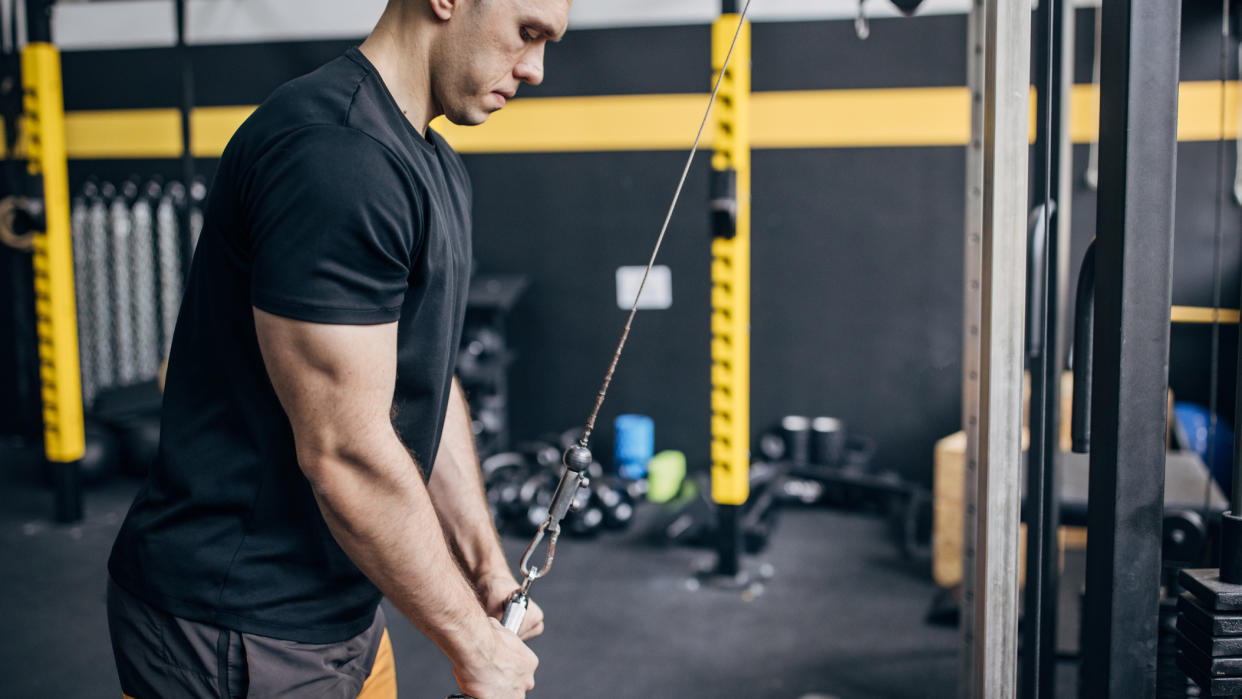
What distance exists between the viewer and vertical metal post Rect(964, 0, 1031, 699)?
1.22m

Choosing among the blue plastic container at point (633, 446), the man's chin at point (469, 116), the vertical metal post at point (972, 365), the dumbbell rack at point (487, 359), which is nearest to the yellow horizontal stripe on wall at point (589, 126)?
the dumbbell rack at point (487, 359)

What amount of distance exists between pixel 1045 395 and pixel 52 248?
154 inches

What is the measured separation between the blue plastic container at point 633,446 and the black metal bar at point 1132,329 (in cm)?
355

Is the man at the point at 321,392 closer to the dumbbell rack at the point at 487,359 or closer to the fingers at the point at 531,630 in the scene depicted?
the fingers at the point at 531,630

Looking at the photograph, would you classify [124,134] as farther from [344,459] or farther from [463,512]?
[344,459]

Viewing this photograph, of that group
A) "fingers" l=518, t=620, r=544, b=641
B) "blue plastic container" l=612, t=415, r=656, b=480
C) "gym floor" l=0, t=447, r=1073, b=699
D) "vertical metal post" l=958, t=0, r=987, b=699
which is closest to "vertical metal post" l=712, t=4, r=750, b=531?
"gym floor" l=0, t=447, r=1073, b=699

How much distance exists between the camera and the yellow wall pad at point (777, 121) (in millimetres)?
4299

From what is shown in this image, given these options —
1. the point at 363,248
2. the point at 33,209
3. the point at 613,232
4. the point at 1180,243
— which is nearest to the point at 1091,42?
the point at 1180,243

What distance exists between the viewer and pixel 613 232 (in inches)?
192

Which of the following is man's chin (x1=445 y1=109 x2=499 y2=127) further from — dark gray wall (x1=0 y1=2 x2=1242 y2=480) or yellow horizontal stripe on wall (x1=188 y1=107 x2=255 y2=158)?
yellow horizontal stripe on wall (x1=188 y1=107 x2=255 y2=158)

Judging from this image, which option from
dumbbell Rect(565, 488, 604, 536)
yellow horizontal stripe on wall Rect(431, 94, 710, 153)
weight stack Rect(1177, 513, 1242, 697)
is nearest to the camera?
weight stack Rect(1177, 513, 1242, 697)

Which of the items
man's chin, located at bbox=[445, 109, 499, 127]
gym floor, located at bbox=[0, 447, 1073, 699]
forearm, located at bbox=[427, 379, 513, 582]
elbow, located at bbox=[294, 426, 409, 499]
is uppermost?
man's chin, located at bbox=[445, 109, 499, 127]

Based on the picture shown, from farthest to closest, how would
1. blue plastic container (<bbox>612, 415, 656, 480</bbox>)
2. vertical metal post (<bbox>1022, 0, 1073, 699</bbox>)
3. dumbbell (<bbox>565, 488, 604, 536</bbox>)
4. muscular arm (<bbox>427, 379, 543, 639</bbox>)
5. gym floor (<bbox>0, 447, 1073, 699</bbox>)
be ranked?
1. blue plastic container (<bbox>612, 415, 656, 480</bbox>)
2. dumbbell (<bbox>565, 488, 604, 536</bbox>)
3. gym floor (<bbox>0, 447, 1073, 699</bbox>)
4. vertical metal post (<bbox>1022, 0, 1073, 699</bbox>)
5. muscular arm (<bbox>427, 379, 543, 639</bbox>)

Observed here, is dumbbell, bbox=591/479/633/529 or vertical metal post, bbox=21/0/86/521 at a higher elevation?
vertical metal post, bbox=21/0/86/521
